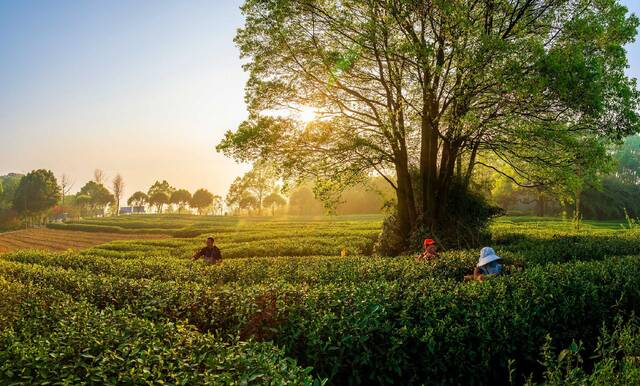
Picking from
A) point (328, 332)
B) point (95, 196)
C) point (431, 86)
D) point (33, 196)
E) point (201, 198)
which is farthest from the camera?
point (95, 196)

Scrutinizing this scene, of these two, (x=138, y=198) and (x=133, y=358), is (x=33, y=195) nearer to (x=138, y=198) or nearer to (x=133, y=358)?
(x=138, y=198)

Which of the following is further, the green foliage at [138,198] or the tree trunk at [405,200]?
the green foliage at [138,198]

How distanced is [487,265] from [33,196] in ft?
304

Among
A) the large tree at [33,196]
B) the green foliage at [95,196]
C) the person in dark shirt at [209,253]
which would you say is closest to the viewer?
the person in dark shirt at [209,253]

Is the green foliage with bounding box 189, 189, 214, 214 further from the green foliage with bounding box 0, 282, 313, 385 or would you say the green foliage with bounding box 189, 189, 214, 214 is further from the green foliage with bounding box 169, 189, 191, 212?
the green foliage with bounding box 0, 282, 313, 385

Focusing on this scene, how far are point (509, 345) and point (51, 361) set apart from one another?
559cm

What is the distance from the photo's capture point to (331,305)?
252 inches

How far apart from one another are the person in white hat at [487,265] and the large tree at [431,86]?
5.93 metres

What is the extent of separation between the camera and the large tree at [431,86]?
14625mm

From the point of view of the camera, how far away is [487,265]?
1020cm

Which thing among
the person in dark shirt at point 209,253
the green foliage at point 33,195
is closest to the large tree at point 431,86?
the person in dark shirt at point 209,253

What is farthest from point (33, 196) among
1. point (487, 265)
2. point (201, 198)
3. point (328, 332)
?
point (328, 332)

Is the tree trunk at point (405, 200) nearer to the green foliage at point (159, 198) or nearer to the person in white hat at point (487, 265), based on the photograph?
the person in white hat at point (487, 265)

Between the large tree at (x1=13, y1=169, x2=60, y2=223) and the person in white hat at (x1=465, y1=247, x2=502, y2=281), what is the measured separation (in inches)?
3641
